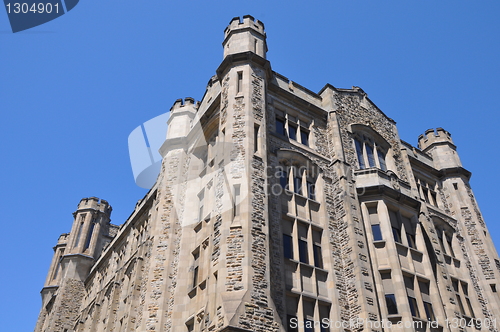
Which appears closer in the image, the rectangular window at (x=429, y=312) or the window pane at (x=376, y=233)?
the rectangular window at (x=429, y=312)

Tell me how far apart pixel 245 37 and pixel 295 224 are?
9822 millimetres

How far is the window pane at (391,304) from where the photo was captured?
→ 56.1ft

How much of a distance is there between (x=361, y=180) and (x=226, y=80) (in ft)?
26.7

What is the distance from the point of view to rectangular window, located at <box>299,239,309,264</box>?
1734cm

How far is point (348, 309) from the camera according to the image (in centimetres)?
1670

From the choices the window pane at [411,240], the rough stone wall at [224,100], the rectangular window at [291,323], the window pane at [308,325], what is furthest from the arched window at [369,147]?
the rectangular window at [291,323]

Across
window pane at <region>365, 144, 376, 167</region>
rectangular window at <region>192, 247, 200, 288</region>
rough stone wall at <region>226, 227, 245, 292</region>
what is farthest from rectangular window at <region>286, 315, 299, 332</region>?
window pane at <region>365, 144, 376, 167</region>

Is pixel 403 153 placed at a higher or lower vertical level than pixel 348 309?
higher

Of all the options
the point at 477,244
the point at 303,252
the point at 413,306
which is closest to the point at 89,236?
the point at 303,252

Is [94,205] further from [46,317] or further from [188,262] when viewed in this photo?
[188,262]

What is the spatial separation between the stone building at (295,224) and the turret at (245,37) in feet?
0.25

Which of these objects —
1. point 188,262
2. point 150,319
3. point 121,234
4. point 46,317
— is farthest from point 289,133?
point 46,317

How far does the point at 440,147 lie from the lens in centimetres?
3000

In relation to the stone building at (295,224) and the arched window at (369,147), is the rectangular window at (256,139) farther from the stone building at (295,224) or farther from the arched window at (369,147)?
the arched window at (369,147)
